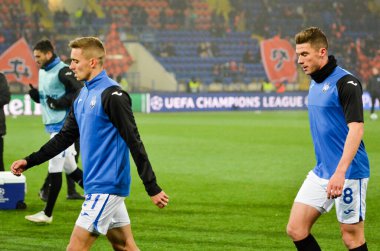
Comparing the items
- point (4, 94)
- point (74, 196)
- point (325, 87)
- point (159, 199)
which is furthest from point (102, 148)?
point (74, 196)

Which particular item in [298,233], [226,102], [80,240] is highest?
[80,240]

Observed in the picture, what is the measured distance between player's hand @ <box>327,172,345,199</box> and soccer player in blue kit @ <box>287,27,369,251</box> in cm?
28

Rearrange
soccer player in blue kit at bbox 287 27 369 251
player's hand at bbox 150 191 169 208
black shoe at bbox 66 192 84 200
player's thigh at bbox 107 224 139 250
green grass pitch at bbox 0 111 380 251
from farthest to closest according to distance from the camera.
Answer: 1. black shoe at bbox 66 192 84 200
2. green grass pitch at bbox 0 111 380 251
3. soccer player in blue kit at bbox 287 27 369 251
4. player's thigh at bbox 107 224 139 250
5. player's hand at bbox 150 191 169 208

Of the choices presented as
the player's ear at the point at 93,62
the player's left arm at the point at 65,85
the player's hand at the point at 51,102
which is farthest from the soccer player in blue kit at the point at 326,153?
the player's hand at the point at 51,102

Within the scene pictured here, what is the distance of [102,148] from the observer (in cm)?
547

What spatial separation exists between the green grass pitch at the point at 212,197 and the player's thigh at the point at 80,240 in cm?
289

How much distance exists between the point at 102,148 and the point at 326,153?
1672 mm

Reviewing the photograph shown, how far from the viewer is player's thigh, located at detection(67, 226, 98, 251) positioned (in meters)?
5.35

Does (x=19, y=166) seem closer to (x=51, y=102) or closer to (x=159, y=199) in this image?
(x=159, y=199)

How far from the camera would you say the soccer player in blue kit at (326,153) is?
19.4 feet

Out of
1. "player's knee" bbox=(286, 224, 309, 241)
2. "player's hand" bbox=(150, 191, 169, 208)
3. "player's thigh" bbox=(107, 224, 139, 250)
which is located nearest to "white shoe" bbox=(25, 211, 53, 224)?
"player's thigh" bbox=(107, 224, 139, 250)

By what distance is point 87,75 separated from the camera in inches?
219

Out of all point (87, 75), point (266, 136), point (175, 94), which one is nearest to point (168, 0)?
point (175, 94)

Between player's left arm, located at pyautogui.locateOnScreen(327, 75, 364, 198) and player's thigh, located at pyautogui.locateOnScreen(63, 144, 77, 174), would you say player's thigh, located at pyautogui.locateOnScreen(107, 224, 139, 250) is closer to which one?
player's left arm, located at pyautogui.locateOnScreen(327, 75, 364, 198)
